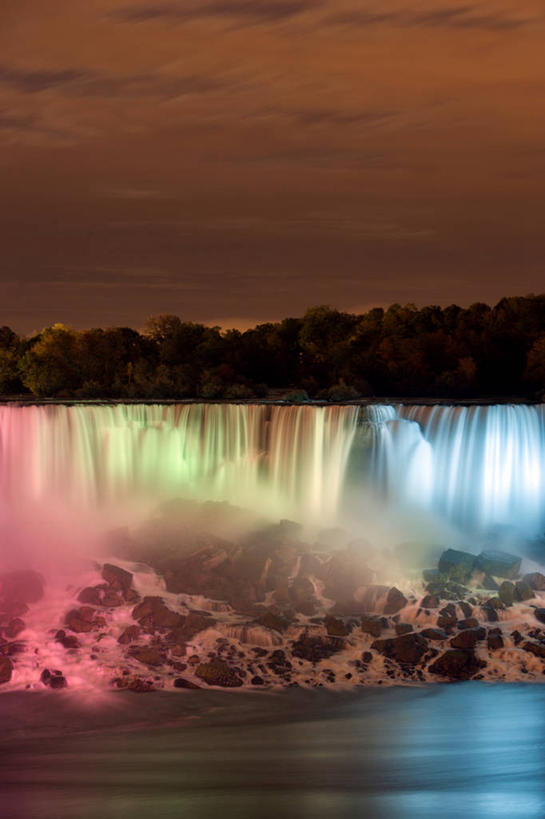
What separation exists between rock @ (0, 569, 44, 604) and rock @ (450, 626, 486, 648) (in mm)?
8307

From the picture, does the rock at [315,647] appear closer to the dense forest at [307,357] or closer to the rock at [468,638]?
the rock at [468,638]

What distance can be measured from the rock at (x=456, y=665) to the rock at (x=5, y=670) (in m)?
7.23

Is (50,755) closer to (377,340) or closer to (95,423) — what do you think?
(95,423)

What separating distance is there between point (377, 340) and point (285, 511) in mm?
26984

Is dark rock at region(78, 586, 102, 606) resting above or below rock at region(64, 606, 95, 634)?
above

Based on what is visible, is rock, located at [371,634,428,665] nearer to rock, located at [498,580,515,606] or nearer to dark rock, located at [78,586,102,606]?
rock, located at [498,580,515,606]

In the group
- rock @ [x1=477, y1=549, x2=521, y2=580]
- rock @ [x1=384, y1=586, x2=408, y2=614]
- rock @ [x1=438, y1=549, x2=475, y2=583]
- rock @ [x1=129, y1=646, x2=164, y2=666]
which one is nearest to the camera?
rock @ [x1=129, y1=646, x2=164, y2=666]

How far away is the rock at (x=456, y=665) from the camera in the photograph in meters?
17.3

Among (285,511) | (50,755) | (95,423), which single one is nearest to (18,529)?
(95,423)

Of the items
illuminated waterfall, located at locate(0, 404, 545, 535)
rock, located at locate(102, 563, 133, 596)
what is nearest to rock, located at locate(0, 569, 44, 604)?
rock, located at locate(102, 563, 133, 596)

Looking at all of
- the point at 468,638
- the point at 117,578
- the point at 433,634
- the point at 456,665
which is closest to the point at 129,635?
the point at 117,578

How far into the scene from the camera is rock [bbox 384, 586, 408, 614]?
19812mm

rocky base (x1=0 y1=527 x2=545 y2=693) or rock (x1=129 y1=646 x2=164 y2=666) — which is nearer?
rocky base (x1=0 y1=527 x2=545 y2=693)

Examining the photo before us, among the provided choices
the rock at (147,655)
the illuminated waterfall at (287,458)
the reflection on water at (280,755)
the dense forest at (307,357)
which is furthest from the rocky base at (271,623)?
the dense forest at (307,357)
